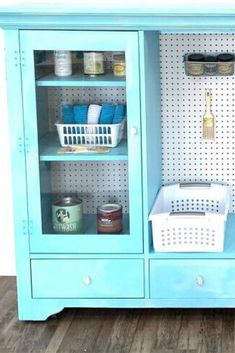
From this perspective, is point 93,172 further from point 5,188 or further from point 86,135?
point 5,188

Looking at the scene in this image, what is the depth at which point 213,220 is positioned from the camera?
9.12 ft

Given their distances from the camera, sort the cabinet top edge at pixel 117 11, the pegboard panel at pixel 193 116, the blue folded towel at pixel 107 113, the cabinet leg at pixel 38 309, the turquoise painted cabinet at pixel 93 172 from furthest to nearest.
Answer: the pegboard panel at pixel 193 116
the cabinet leg at pixel 38 309
the blue folded towel at pixel 107 113
the turquoise painted cabinet at pixel 93 172
the cabinet top edge at pixel 117 11

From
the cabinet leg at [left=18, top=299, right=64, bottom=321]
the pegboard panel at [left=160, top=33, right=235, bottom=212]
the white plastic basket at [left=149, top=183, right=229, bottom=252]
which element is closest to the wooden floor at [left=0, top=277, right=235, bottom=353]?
the cabinet leg at [left=18, top=299, right=64, bottom=321]

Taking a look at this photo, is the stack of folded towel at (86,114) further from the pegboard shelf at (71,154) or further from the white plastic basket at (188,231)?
the white plastic basket at (188,231)

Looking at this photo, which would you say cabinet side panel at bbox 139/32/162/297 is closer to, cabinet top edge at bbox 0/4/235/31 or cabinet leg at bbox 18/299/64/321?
cabinet top edge at bbox 0/4/235/31

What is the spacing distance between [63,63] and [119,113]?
0.29 m

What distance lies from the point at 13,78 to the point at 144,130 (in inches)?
21.4

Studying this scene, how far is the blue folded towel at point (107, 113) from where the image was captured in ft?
9.05

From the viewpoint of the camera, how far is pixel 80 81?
273cm

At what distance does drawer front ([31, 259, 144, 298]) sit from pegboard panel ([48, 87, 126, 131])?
0.56 m

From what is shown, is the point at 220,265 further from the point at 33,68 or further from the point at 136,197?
the point at 33,68

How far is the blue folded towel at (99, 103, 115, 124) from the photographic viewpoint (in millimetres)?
2760

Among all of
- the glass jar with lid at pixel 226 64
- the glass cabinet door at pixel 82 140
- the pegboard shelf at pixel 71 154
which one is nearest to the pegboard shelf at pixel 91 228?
the glass cabinet door at pixel 82 140

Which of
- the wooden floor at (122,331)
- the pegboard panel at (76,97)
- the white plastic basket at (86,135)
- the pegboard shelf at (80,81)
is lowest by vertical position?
the wooden floor at (122,331)
